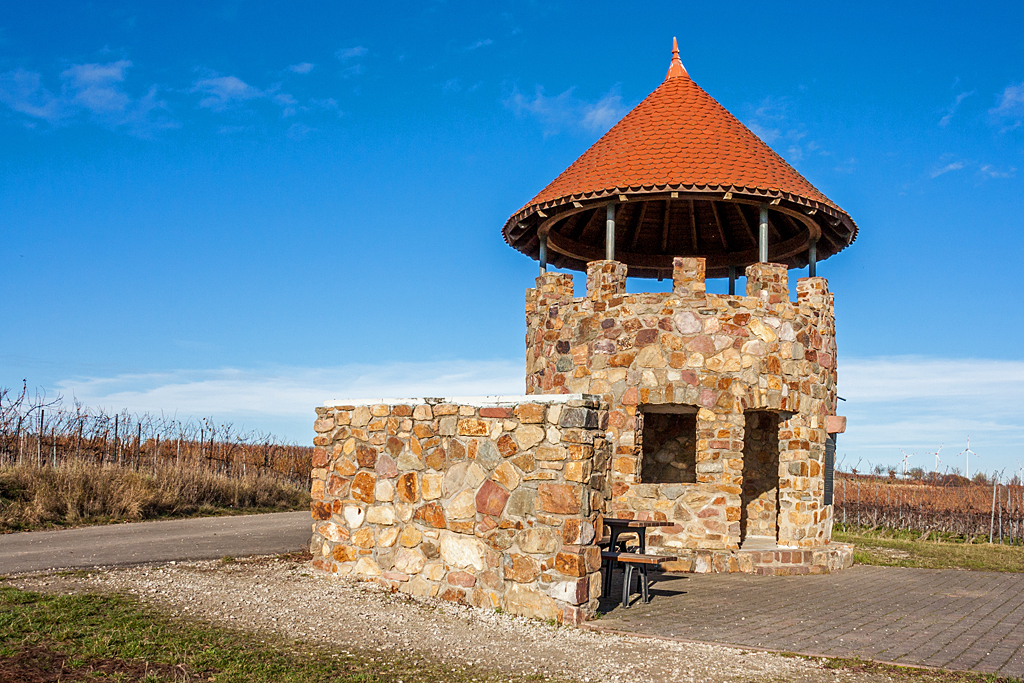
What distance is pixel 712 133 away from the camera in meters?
12.3

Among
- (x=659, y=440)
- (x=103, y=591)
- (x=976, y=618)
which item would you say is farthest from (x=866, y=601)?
(x=103, y=591)

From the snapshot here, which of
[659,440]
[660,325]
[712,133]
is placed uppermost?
[712,133]

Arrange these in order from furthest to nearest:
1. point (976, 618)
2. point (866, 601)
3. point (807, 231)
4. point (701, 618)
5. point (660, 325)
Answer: point (807, 231), point (660, 325), point (866, 601), point (976, 618), point (701, 618)

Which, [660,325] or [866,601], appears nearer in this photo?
[866,601]

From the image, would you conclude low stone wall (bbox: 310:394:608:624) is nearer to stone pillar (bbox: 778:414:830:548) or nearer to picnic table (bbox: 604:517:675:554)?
picnic table (bbox: 604:517:675:554)

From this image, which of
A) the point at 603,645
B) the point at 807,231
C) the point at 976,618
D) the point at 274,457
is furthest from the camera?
the point at 274,457

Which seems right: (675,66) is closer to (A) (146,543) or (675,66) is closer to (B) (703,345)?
(B) (703,345)

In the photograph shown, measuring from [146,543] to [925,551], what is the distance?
41.8ft

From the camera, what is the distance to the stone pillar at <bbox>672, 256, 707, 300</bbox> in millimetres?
11117

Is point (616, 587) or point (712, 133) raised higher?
point (712, 133)

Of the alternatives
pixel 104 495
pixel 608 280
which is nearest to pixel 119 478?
pixel 104 495

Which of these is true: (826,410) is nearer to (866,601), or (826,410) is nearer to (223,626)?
(866,601)

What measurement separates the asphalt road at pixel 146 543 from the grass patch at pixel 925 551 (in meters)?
8.99

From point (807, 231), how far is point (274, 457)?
662 inches
